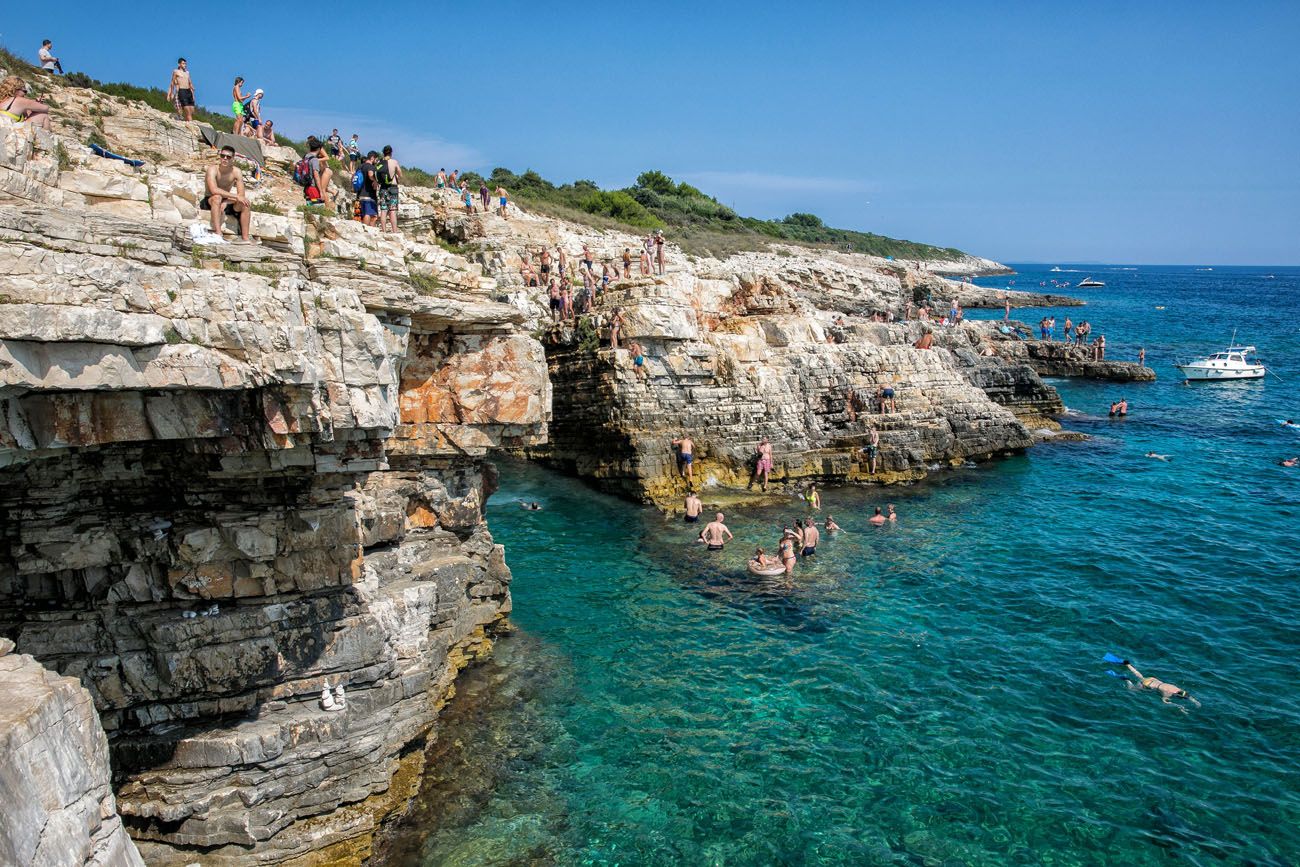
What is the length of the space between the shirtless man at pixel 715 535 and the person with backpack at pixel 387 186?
36.1 feet

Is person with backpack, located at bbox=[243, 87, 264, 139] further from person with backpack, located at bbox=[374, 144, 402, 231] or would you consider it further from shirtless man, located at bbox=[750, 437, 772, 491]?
shirtless man, located at bbox=[750, 437, 772, 491]

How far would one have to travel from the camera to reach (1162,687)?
504 inches

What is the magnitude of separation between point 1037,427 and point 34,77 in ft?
121

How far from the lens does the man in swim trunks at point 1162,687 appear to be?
12602 millimetres

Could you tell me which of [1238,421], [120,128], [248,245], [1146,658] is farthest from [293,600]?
[1238,421]

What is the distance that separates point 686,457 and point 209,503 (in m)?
16.5

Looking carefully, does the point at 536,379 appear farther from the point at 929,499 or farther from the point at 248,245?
the point at 929,499

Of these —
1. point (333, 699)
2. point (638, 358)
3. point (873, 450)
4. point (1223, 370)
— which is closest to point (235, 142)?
point (638, 358)

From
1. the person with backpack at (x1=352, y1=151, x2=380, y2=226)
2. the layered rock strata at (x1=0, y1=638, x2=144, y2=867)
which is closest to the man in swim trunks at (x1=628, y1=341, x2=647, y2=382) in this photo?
the person with backpack at (x1=352, y1=151, x2=380, y2=226)

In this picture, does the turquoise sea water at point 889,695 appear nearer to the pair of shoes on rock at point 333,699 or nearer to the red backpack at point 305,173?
the pair of shoes on rock at point 333,699

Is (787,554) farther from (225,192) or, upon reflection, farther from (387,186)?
(225,192)

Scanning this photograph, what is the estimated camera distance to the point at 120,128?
14062mm

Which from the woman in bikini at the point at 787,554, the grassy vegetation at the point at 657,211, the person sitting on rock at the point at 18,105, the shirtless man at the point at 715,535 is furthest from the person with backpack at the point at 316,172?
the grassy vegetation at the point at 657,211

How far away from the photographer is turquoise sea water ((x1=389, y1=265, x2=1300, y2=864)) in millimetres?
9430
